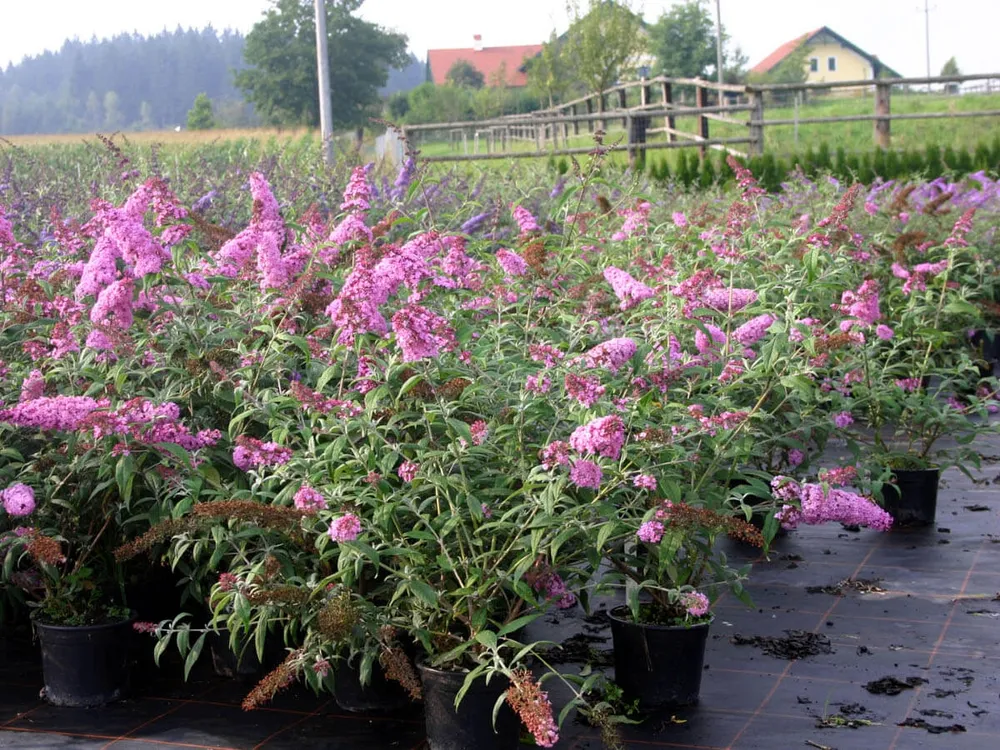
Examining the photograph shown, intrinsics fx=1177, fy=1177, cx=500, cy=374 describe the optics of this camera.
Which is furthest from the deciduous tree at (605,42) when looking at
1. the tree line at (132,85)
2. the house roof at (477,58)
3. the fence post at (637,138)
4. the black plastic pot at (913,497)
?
the tree line at (132,85)

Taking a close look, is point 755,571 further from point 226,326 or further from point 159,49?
point 159,49

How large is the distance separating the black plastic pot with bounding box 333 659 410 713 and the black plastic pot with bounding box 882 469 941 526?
286 cm

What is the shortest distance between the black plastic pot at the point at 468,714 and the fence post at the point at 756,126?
16.8 meters

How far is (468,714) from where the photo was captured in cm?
314

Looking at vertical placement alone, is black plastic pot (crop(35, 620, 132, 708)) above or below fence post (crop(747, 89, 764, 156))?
below

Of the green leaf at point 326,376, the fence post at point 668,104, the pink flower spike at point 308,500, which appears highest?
the fence post at point 668,104

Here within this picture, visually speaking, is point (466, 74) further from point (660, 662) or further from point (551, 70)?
point (660, 662)

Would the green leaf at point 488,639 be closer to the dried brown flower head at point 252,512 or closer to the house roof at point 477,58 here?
the dried brown flower head at point 252,512

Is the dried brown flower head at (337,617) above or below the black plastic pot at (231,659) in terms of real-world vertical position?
above

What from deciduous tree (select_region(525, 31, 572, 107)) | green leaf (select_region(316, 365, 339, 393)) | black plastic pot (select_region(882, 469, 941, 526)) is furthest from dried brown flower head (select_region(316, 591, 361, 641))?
deciduous tree (select_region(525, 31, 572, 107))

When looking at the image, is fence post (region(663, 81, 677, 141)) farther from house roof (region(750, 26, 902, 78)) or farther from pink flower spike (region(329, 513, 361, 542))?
house roof (region(750, 26, 902, 78))

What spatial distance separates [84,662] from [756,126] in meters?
17.1

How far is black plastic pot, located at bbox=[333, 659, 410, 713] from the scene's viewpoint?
3545 mm

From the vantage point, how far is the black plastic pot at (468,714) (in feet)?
10.3
